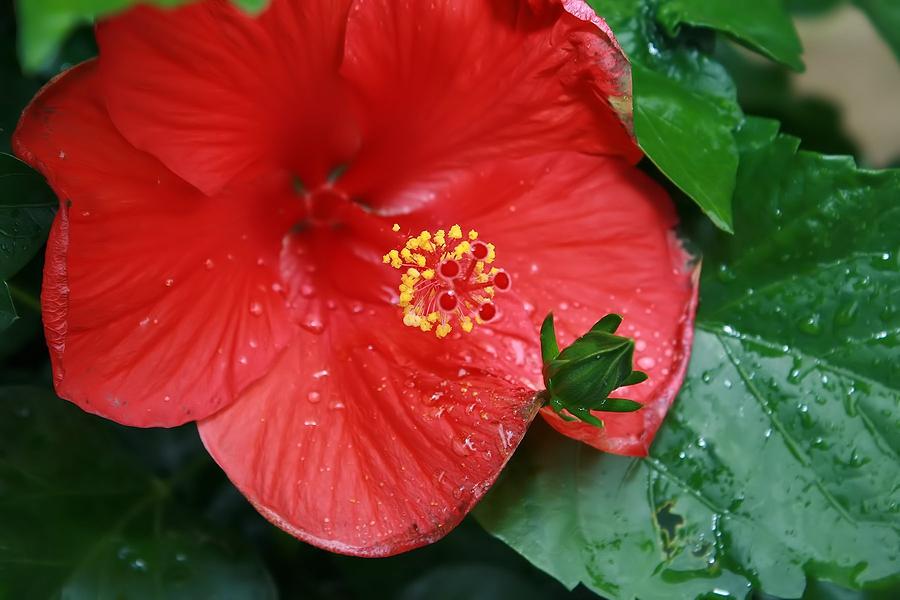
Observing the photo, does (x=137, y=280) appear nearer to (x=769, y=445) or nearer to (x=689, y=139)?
(x=689, y=139)

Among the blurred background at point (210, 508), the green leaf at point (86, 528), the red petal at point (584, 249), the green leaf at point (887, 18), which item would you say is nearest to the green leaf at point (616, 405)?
the red petal at point (584, 249)

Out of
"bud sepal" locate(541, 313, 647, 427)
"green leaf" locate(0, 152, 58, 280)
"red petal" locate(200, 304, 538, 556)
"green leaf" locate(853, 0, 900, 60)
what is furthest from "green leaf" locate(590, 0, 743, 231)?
"green leaf" locate(0, 152, 58, 280)

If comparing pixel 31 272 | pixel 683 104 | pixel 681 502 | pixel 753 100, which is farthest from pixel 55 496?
pixel 753 100

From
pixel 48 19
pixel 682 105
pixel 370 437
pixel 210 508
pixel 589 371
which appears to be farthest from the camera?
pixel 210 508

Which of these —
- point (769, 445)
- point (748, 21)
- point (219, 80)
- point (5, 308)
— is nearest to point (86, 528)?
point (5, 308)

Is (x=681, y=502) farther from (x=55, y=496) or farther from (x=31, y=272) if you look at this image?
(x=31, y=272)

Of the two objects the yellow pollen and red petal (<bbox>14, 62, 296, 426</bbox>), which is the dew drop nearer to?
red petal (<bbox>14, 62, 296, 426</bbox>)

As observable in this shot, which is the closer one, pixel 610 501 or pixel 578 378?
pixel 578 378
